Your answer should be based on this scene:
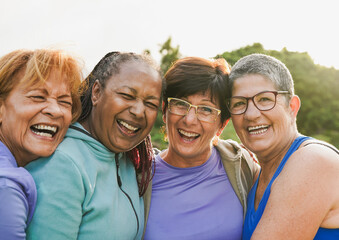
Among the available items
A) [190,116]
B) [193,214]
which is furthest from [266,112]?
[193,214]

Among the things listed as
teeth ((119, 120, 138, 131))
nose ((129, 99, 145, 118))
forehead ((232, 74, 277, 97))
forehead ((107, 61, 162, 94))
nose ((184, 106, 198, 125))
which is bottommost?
teeth ((119, 120, 138, 131))

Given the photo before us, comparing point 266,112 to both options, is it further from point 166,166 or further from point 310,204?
point 166,166

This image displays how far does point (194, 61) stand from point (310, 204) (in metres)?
1.67

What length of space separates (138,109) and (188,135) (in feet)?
2.38

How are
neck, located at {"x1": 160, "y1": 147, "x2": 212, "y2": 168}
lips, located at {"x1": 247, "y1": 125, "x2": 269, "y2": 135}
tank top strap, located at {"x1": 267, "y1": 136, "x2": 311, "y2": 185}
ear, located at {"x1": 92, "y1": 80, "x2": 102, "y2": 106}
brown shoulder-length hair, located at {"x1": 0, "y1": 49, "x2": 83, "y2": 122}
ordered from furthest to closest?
neck, located at {"x1": 160, "y1": 147, "x2": 212, "y2": 168}, lips, located at {"x1": 247, "y1": 125, "x2": 269, "y2": 135}, ear, located at {"x1": 92, "y1": 80, "x2": 102, "y2": 106}, tank top strap, located at {"x1": 267, "y1": 136, "x2": 311, "y2": 185}, brown shoulder-length hair, located at {"x1": 0, "y1": 49, "x2": 83, "y2": 122}

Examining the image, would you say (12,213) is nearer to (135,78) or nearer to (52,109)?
(52,109)

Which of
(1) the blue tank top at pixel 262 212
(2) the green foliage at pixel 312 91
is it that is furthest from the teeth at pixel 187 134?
(2) the green foliage at pixel 312 91

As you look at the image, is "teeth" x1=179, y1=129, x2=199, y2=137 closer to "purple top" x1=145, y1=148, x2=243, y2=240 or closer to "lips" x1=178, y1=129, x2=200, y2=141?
"lips" x1=178, y1=129, x2=200, y2=141

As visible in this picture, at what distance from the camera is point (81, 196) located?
6.52 feet

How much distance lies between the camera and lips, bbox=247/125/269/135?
263 centimetres

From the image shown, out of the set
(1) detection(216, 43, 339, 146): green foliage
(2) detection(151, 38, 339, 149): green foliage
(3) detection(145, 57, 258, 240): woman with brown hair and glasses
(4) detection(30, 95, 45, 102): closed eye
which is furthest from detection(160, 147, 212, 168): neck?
(1) detection(216, 43, 339, 146): green foliage

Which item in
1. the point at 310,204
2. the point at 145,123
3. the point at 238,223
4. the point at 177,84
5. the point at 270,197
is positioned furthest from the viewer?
the point at 177,84

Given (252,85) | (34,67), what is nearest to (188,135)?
(252,85)

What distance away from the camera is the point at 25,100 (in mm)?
2066
